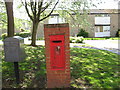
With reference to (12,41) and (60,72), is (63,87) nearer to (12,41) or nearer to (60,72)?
(60,72)

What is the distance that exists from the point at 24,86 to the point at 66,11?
10187mm

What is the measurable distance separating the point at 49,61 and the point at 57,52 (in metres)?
0.31

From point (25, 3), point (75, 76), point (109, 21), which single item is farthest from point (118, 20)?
point (75, 76)

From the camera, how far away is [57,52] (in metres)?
3.59

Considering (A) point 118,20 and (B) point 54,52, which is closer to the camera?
(B) point 54,52

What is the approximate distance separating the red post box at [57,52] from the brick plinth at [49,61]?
0.07 meters

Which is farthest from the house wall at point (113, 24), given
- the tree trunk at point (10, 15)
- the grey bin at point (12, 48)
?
the grey bin at point (12, 48)

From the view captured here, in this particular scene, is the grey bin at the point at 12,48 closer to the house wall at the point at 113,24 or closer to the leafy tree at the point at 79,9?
the leafy tree at the point at 79,9

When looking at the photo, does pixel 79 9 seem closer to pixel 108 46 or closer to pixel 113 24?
pixel 108 46

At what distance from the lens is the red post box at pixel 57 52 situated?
350 centimetres

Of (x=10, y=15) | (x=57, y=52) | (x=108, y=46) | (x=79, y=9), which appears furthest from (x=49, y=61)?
(x=108, y=46)

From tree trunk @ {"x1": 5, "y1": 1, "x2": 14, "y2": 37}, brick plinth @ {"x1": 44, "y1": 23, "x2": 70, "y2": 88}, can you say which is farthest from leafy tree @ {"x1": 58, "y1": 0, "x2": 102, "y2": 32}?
brick plinth @ {"x1": 44, "y1": 23, "x2": 70, "y2": 88}

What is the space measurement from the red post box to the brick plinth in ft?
0.24

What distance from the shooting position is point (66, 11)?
13055mm
